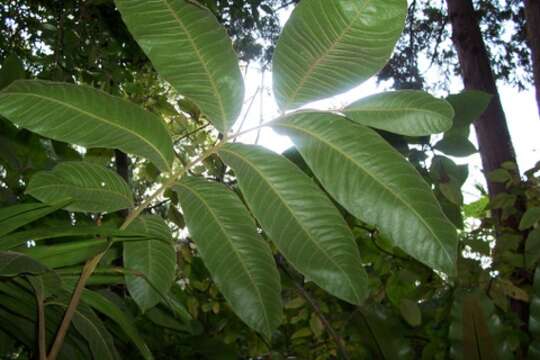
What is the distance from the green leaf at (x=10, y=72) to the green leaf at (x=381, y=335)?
0.88 m

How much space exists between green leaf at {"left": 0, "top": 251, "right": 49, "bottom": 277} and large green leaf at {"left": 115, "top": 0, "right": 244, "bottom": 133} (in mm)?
242

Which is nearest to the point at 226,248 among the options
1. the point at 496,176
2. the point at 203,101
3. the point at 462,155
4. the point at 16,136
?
the point at 203,101

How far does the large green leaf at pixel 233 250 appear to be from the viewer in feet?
2.05

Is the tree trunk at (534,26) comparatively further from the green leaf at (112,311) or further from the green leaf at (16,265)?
the green leaf at (16,265)

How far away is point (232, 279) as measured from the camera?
63 cm

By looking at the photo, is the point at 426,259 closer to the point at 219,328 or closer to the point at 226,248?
the point at 226,248

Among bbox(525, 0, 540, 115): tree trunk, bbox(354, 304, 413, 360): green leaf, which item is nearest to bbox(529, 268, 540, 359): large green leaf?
bbox(354, 304, 413, 360): green leaf

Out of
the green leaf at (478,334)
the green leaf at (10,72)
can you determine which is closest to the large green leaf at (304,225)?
the green leaf at (478,334)

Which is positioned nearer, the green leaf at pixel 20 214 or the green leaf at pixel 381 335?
the green leaf at pixel 20 214

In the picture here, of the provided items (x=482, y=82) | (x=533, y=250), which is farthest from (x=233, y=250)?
(x=482, y=82)

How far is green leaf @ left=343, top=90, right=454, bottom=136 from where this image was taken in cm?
60

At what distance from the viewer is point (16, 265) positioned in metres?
0.41

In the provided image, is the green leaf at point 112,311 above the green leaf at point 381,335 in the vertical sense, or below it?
above

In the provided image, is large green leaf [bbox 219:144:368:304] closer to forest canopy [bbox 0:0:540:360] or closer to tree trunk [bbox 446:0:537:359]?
forest canopy [bbox 0:0:540:360]
